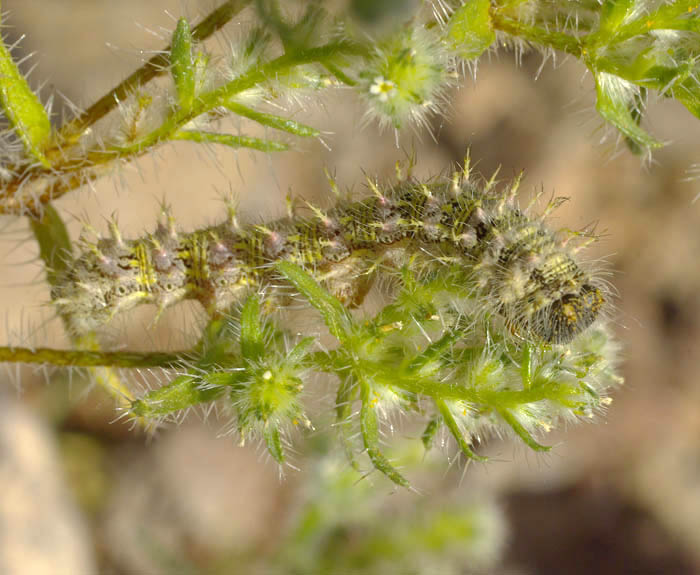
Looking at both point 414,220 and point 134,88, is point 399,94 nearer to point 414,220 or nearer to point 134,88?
point 414,220

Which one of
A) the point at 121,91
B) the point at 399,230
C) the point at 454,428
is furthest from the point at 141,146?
the point at 454,428

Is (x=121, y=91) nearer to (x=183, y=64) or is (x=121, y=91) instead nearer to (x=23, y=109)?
(x=23, y=109)

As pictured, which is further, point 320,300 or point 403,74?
point 320,300

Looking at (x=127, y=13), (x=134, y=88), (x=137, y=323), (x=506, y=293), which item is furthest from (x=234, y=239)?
(x=127, y=13)

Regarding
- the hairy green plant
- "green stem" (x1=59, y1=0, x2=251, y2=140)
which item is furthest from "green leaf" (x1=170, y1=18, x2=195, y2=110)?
"green stem" (x1=59, y1=0, x2=251, y2=140)

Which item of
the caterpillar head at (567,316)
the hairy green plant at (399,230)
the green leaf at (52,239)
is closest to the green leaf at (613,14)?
the hairy green plant at (399,230)

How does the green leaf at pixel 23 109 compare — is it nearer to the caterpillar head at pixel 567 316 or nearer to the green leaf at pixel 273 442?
the green leaf at pixel 273 442
